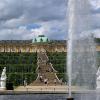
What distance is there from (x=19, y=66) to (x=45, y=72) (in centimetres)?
630

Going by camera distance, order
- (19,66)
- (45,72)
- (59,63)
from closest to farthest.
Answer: (45,72) → (19,66) → (59,63)

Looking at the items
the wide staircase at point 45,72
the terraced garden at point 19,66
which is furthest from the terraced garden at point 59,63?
the terraced garden at point 19,66

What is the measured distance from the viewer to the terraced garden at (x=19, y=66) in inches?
2580

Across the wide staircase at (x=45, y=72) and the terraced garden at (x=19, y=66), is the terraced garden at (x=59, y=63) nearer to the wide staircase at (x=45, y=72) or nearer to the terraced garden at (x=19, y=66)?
the wide staircase at (x=45, y=72)

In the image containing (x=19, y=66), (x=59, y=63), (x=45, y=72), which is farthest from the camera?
(x=59, y=63)

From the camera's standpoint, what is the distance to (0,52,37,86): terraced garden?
65.5m

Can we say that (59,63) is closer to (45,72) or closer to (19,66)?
(19,66)

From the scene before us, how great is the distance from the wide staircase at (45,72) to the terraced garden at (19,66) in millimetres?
843

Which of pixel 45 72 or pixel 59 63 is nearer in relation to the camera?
pixel 45 72

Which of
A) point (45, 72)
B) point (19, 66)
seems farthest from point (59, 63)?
point (45, 72)

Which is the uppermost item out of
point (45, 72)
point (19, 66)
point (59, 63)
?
point (59, 63)

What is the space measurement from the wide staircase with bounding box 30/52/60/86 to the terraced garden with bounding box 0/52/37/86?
843 millimetres

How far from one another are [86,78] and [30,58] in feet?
172

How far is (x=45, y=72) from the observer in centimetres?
6931
